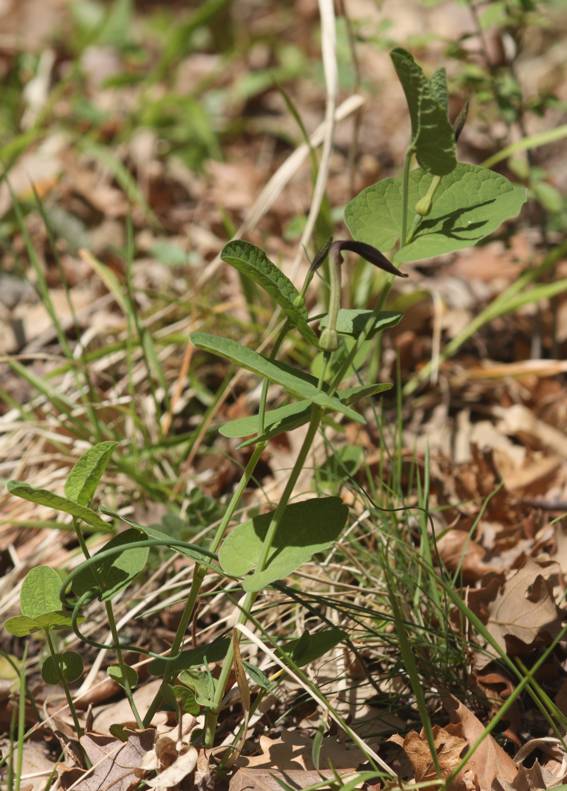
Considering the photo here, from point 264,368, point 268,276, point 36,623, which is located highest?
point 268,276

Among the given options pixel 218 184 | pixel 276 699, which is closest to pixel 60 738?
pixel 276 699

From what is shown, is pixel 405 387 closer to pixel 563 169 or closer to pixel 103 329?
pixel 103 329

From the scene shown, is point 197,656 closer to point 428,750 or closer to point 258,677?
point 258,677

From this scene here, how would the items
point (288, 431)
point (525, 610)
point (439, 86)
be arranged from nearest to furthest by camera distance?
point (439, 86), point (525, 610), point (288, 431)

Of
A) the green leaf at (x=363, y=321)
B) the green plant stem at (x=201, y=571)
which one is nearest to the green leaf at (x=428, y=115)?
the green leaf at (x=363, y=321)

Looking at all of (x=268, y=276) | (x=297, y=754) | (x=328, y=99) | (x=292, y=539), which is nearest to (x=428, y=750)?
(x=297, y=754)

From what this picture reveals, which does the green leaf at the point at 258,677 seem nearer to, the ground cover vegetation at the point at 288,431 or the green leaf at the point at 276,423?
the ground cover vegetation at the point at 288,431

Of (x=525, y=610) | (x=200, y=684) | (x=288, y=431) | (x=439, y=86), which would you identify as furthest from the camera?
(x=288, y=431)
